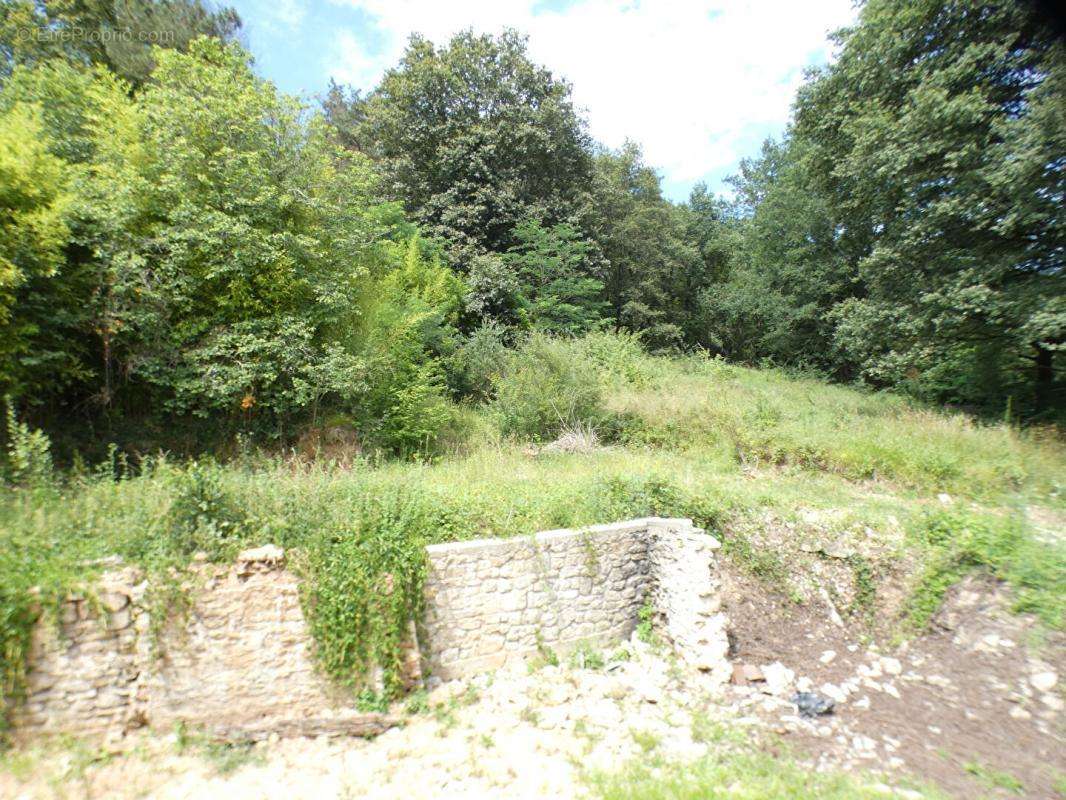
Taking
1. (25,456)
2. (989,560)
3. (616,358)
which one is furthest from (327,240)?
(989,560)

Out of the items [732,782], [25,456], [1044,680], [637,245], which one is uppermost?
[637,245]

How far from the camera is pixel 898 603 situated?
5.24 m

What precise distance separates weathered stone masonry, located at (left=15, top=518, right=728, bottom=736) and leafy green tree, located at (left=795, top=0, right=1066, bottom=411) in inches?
334

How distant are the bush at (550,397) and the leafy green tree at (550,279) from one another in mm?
5055

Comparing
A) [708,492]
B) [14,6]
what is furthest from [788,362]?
[14,6]

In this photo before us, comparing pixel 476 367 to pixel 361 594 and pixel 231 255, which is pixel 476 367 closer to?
pixel 231 255

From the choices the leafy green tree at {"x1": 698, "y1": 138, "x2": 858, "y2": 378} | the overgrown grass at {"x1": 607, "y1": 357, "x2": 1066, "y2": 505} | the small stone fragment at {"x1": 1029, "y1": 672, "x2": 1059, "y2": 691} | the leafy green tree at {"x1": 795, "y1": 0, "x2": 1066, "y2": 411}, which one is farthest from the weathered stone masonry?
the leafy green tree at {"x1": 698, "y1": 138, "x2": 858, "y2": 378}

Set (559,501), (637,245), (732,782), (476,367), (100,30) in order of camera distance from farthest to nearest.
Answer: (637,245) < (476,367) < (100,30) < (559,501) < (732,782)

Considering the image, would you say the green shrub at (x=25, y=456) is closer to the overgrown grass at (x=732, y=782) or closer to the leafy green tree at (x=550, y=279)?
the overgrown grass at (x=732, y=782)

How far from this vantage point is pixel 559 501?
20.3 feet

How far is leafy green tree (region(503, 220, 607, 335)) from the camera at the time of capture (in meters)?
17.3

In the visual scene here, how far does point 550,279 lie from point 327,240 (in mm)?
9693

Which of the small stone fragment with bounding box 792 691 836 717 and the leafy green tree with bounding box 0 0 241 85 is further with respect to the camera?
the leafy green tree with bounding box 0 0 241 85

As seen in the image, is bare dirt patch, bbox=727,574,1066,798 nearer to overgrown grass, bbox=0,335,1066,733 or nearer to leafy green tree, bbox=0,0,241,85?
overgrown grass, bbox=0,335,1066,733
